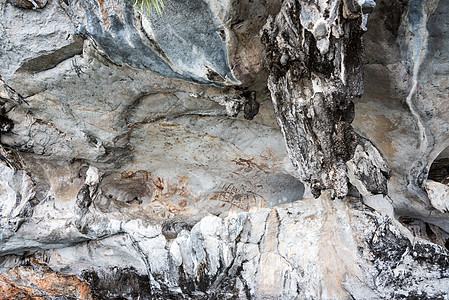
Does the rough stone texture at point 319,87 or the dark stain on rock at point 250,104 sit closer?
the rough stone texture at point 319,87

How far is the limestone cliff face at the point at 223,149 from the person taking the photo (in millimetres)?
2494

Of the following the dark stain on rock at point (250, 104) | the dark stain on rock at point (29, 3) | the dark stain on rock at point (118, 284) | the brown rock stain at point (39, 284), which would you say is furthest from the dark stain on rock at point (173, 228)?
the dark stain on rock at point (29, 3)

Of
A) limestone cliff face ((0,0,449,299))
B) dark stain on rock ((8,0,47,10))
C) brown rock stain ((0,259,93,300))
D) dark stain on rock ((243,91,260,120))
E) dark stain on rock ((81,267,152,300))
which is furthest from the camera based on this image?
brown rock stain ((0,259,93,300))

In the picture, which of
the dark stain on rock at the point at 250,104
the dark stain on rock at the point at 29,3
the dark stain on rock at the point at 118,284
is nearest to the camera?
the dark stain on rock at the point at 29,3

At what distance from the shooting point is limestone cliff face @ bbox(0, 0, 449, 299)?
2.49 metres

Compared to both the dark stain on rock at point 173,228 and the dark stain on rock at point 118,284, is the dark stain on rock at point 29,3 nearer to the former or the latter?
the dark stain on rock at point 173,228

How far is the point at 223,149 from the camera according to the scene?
380 centimetres

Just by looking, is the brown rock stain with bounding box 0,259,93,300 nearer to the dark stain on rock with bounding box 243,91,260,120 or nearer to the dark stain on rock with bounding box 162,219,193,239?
the dark stain on rock with bounding box 162,219,193,239

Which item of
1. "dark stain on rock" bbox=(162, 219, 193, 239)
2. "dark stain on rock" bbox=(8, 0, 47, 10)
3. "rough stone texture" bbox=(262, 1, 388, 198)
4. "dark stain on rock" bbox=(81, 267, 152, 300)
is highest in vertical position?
"dark stain on rock" bbox=(8, 0, 47, 10)

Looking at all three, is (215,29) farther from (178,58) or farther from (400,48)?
(400,48)

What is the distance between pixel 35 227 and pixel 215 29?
107 inches

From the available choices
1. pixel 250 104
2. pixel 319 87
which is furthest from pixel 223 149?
pixel 319 87

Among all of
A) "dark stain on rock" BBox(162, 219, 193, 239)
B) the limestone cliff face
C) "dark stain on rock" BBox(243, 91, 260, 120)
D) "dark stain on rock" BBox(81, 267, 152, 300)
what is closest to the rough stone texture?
the limestone cliff face

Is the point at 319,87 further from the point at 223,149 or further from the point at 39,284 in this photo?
the point at 39,284
